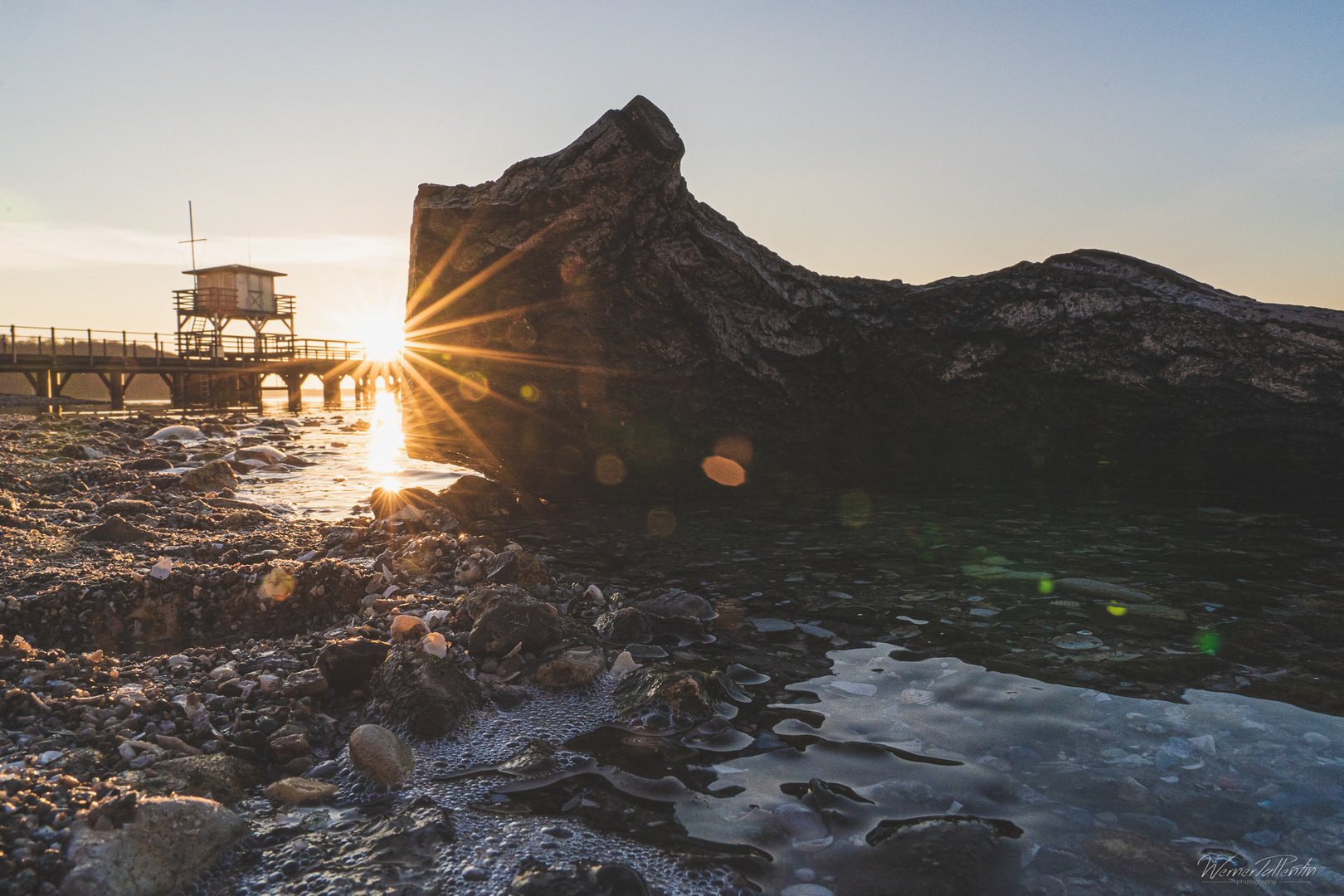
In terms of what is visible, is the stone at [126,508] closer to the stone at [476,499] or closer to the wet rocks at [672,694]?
the stone at [476,499]

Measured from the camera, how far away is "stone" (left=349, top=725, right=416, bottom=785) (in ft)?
8.43

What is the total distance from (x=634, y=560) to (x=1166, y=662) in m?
3.91

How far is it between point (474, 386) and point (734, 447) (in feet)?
12.5

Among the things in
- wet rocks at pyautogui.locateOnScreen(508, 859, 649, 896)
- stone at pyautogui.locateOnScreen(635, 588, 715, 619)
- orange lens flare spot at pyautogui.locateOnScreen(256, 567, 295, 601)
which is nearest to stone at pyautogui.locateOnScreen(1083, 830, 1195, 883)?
wet rocks at pyautogui.locateOnScreen(508, 859, 649, 896)

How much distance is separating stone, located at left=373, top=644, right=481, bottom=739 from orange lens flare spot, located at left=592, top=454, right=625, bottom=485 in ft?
22.5

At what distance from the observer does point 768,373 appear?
29.7ft

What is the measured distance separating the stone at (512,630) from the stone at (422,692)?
442 mm

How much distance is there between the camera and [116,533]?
20.2 feet

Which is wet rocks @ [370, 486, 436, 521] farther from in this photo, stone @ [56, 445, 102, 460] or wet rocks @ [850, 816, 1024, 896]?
stone @ [56, 445, 102, 460]

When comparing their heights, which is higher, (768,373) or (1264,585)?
(768,373)

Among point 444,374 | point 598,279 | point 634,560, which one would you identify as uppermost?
point 598,279

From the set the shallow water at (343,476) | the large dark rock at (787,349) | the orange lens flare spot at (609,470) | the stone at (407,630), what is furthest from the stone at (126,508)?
the orange lens flare spot at (609,470)

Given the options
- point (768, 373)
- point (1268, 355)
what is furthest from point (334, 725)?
point (1268, 355)

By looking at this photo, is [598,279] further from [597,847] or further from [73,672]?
[597,847]
